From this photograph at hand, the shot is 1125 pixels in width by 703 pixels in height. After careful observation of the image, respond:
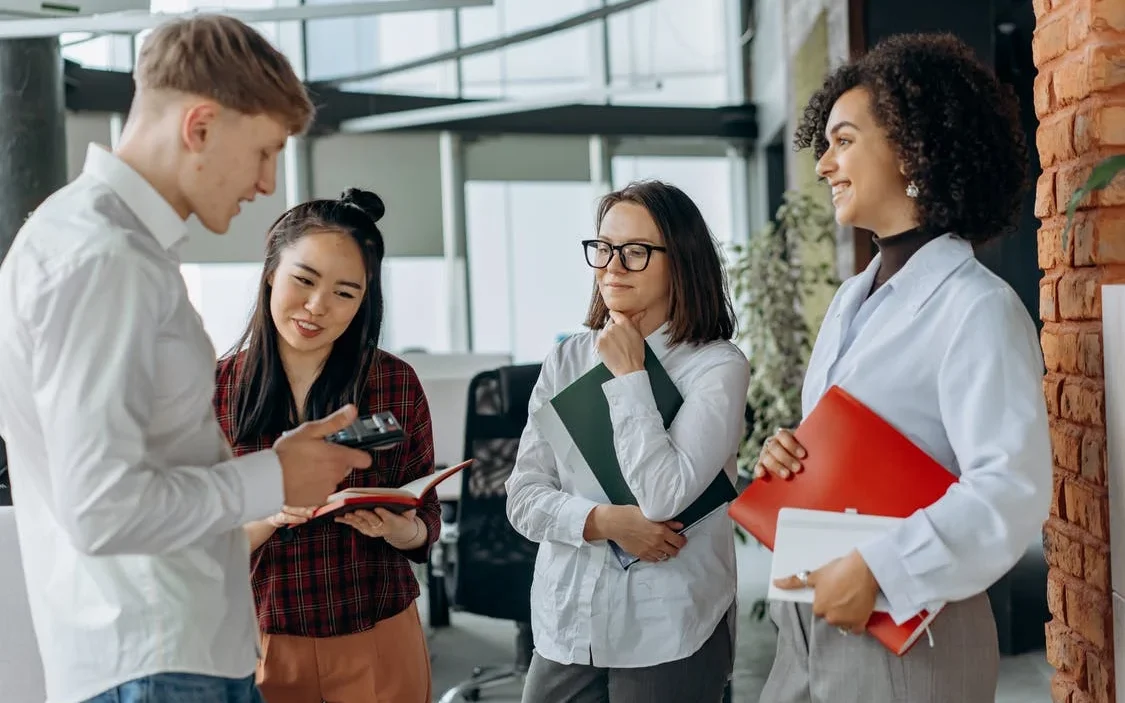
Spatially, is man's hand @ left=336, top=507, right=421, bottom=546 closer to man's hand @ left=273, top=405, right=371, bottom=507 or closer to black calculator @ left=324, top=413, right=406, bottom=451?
black calculator @ left=324, top=413, right=406, bottom=451

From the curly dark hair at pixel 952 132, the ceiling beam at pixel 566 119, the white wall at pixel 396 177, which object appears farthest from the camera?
the white wall at pixel 396 177

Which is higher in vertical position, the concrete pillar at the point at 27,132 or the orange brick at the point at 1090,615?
the concrete pillar at the point at 27,132

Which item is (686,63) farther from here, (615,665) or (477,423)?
(615,665)

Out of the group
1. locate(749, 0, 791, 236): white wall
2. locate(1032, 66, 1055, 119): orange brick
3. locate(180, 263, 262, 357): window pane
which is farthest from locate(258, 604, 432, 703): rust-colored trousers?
locate(180, 263, 262, 357): window pane

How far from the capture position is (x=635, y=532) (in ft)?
5.93

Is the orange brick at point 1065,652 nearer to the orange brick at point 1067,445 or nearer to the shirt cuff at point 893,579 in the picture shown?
the orange brick at point 1067,445

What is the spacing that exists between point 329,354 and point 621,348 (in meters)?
0.49

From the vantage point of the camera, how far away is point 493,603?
3.55 metres

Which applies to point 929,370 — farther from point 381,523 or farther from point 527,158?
point 527,158

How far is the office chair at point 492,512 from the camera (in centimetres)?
354

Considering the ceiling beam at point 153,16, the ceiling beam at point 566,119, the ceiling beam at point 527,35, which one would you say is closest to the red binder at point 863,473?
the ceiling beam at point 153,16

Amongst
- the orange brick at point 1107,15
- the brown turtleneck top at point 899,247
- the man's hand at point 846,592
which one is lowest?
the man's hand at point 846,592

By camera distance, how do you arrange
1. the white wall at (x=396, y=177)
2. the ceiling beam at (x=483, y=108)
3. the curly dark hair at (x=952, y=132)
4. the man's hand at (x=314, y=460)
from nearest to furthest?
the man's hand at (x=314, y=460) < the curly dark hair at (x=952, y=132) < the ceiling beam at (x=483, y=108) < the white wall at (x=396, y=177)

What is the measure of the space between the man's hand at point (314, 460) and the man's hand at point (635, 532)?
1.90 feet
